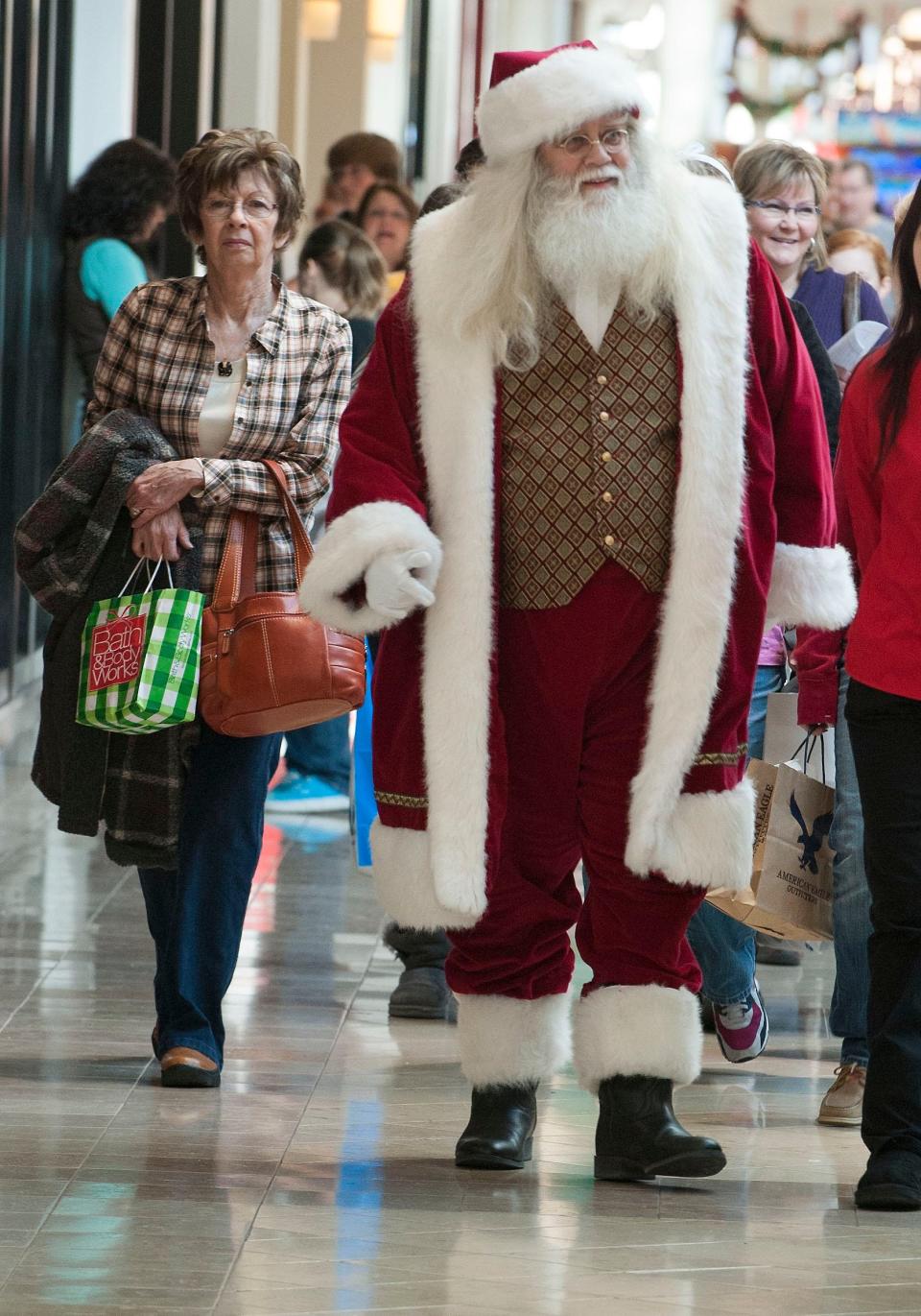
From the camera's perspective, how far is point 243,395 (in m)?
4.34

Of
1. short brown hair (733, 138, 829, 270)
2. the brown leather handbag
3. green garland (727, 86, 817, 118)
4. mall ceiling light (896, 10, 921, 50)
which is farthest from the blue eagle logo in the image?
green garland (727, 86, 817, 118)

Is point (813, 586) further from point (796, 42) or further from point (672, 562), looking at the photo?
point (796, 42)

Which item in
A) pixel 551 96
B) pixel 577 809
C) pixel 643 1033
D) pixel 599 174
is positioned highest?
pixel 551 96

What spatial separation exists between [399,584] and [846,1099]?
1.47 metres

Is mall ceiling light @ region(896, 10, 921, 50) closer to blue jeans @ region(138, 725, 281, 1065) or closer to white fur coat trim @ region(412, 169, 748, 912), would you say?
blue jeans @ region(138, 725, 281, 1065)

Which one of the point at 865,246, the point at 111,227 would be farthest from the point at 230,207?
the point at 111,227

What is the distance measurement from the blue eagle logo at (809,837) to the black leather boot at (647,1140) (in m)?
0.66

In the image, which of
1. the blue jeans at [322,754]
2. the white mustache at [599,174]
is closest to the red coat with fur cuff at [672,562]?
the white mustache at [599,174]

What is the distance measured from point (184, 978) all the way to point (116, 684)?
643 mm

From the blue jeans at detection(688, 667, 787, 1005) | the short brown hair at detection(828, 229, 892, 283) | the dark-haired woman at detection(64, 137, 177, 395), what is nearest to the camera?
the blue jeans at detection(688, 667, 787, 1005)

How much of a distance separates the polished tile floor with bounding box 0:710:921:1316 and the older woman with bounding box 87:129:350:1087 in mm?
212

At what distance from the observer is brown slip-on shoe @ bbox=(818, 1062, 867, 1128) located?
4246 millimetres

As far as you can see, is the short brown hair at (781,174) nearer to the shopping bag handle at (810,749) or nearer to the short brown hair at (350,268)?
the shopping bag handle at (810,749)

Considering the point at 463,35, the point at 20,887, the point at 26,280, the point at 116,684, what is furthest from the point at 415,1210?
the point at 463,35
